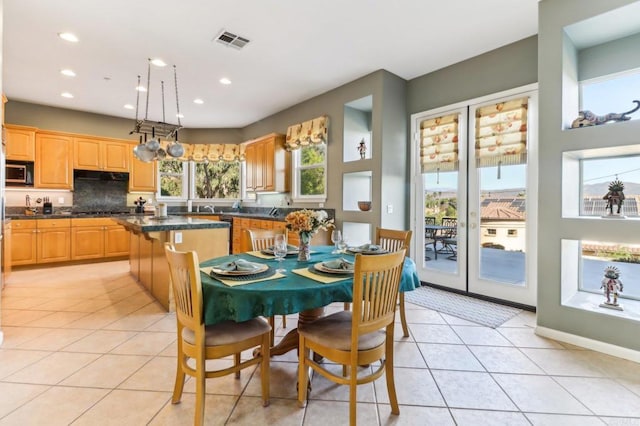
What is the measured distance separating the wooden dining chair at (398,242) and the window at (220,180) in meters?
5.25

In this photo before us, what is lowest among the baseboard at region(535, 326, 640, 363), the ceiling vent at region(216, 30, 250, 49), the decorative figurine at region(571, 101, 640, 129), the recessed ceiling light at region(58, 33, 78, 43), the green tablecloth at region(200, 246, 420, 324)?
the baseboard at region(535, 326, 640, 363)

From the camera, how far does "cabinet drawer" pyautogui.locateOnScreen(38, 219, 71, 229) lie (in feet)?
16.5

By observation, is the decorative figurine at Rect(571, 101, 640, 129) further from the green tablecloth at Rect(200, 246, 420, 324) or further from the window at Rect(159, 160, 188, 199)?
the window at Rect(159, 160, 188, 199)

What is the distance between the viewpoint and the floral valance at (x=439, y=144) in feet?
12.8

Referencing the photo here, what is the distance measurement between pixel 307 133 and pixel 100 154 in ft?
13.6

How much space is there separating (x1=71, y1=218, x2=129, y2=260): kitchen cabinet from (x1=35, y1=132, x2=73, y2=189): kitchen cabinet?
846mm

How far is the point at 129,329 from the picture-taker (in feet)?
9.21

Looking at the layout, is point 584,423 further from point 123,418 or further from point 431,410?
point 123,418

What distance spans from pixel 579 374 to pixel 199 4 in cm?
421

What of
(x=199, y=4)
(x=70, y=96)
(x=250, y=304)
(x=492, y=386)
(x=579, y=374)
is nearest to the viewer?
(x=250, y=304)

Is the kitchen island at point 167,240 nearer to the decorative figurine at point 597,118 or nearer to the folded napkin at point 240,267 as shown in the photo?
the folded napkin at point 240,267

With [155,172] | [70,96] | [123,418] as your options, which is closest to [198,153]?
[155,172]

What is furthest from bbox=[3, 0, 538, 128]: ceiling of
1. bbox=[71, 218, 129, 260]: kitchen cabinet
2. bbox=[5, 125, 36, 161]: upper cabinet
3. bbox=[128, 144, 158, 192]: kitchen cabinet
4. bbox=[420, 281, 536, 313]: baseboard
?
bbox=[420, 281, 536, 313]: baseboard

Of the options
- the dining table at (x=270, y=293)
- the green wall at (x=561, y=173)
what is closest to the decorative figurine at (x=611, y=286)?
the green wall at (x=561, y=173)
